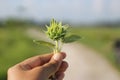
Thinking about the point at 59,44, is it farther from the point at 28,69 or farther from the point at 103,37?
the point at 103,37

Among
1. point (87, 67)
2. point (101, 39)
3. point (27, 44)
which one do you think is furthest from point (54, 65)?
point (101, 39)

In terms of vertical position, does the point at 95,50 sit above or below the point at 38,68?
below

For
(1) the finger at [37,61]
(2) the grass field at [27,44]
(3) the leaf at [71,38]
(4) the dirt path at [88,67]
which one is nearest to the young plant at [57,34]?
(3) the leaf at [71,38]

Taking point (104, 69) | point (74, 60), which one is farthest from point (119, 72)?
point (74, 60)

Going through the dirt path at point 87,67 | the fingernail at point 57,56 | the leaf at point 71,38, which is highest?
the leaf at point 71,38

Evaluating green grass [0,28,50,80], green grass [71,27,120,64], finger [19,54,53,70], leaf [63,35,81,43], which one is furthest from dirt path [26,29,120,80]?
leaf [63,35,81,43]

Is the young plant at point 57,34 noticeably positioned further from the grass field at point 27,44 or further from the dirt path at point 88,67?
the grass field at point 27,44

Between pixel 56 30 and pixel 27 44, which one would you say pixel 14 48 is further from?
pixel 56 30
